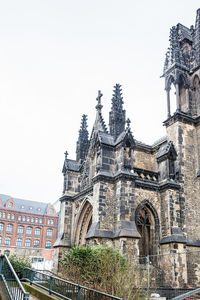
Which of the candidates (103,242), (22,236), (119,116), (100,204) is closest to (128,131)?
(119,116)

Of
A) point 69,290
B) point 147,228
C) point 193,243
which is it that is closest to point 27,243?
point 147,228

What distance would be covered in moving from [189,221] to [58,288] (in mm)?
10513

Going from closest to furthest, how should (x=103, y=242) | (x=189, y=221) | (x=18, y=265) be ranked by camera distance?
1. (x=103, y=242)
2. (x=18, y=265)
3. (x=189, y=221)

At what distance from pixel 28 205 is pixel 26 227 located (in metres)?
5.26

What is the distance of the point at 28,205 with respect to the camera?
7269 centimetres

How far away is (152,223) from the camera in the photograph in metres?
18.4

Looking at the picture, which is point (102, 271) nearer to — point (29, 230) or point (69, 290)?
point (69, 290)

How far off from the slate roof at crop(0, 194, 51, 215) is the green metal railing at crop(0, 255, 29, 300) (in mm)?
61752

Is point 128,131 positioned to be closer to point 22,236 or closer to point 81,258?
point 81,258

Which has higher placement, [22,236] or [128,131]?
[128,131]

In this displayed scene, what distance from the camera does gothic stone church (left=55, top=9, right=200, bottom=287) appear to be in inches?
667

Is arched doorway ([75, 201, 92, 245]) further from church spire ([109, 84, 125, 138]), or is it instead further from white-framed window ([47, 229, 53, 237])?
white-framed window ([47, 229, 53, 237])

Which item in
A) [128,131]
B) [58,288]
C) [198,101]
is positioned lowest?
[58,288]

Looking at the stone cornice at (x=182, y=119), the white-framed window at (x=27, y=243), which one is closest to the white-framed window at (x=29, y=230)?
the white-framed window at (x=27, y=243)
